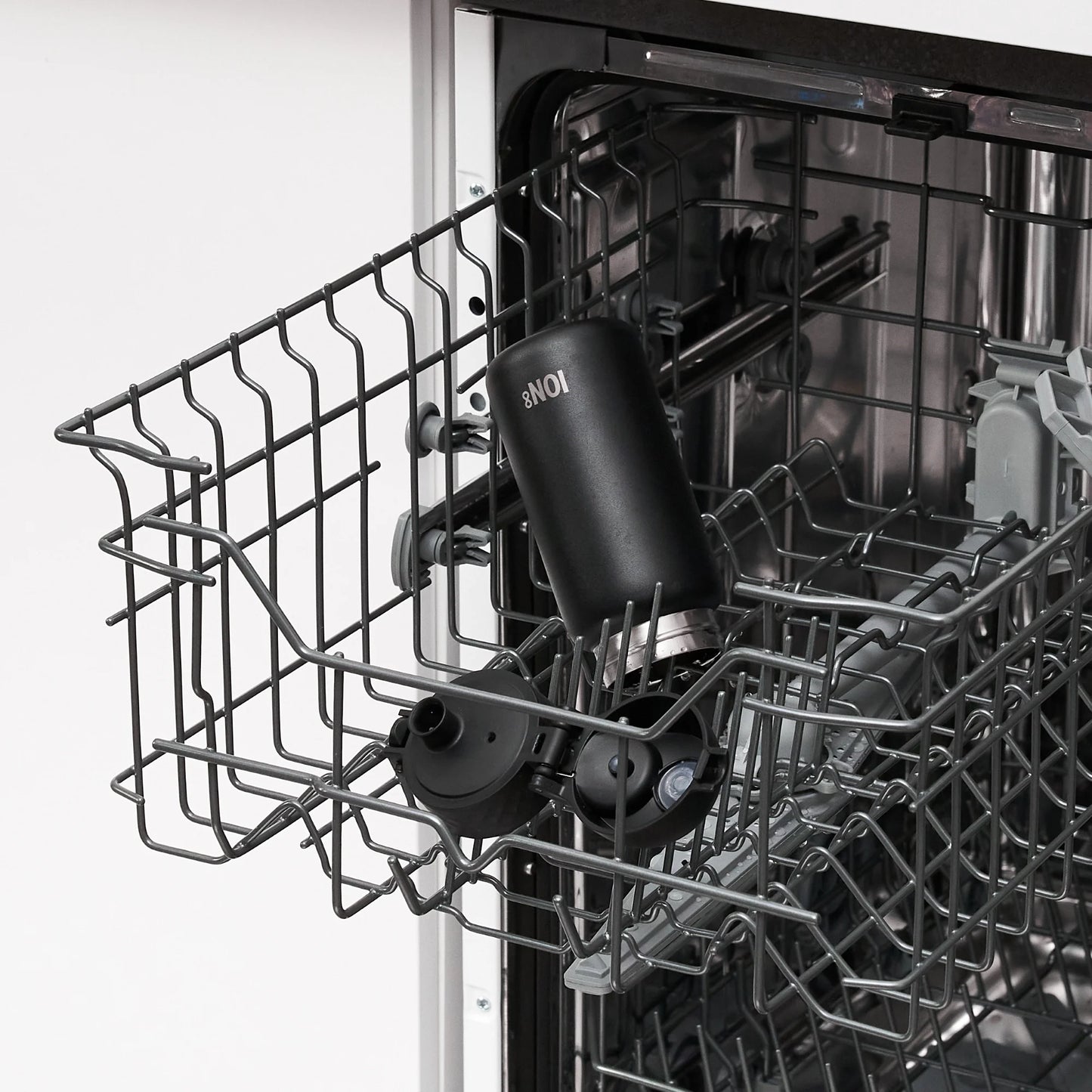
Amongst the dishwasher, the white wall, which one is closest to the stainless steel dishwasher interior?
the dishwasher

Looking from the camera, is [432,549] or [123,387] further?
[123,387]

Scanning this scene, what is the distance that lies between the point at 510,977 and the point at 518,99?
0.51 m

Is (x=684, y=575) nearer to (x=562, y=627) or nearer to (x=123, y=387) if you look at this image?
(x=562, y=627)

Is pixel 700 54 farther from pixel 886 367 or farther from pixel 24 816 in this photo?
pixel 24 816

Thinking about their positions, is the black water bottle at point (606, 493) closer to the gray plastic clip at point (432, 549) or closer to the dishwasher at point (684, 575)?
the dishwasher at point (684, 575)

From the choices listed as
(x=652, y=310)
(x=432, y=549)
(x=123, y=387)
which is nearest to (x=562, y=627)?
(x=432, y=549)

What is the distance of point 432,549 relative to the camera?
945 millimetres

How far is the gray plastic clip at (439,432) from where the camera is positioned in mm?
919

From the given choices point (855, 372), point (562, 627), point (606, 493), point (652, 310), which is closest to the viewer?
point (606, 493)

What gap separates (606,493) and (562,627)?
15cm

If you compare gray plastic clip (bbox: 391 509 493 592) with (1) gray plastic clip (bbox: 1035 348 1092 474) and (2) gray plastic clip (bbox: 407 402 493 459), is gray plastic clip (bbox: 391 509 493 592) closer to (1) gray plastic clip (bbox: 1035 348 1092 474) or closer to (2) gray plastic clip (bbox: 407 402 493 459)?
(2) gray plastic clip (bbox: 407 402 493 459)

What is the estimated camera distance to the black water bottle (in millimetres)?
778

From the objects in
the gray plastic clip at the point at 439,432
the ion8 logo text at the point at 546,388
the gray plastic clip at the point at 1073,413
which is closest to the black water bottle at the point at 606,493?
the ion8 logo text at the point at 546,388

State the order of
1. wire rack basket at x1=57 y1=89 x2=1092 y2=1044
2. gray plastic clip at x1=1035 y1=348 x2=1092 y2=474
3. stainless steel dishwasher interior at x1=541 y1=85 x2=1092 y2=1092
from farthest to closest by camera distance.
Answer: stainless steel dishwasher interior at x1=541 y1=85 x2=1092 y2=1092 → gray plastic clip at x1=1035 y1=348 x2=1092 y2=474 → wire rack basket at x1=57 y1=89 x2=1092 y2=1044
